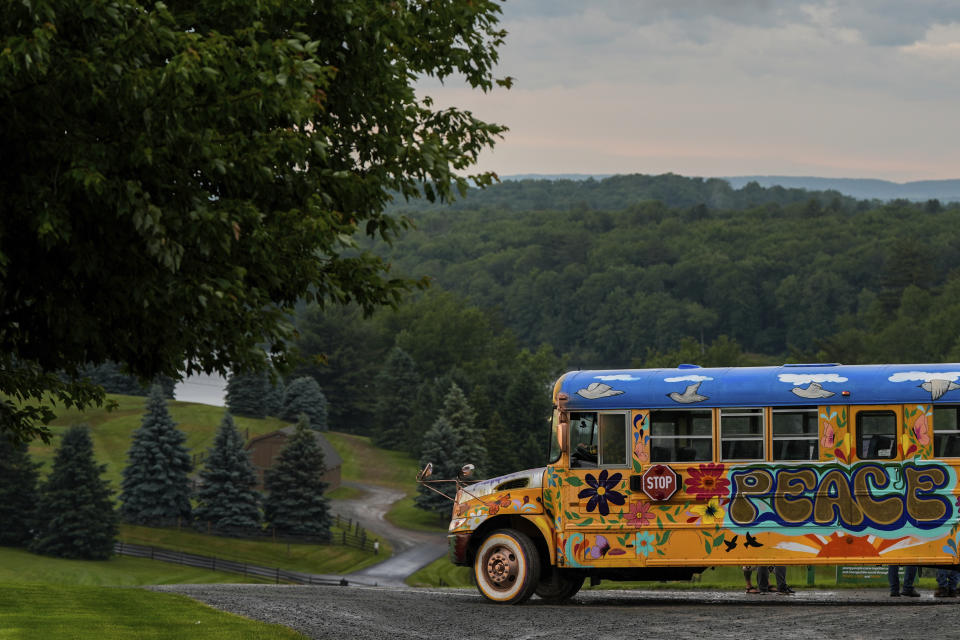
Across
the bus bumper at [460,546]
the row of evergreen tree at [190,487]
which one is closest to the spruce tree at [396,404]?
the row of evergreen tree at [190,487]

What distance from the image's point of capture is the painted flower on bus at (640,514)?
63.2 ft

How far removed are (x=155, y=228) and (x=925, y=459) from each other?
39.0 feet

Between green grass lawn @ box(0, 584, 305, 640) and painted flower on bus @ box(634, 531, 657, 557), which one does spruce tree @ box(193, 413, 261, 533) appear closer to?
green grass lawn @ box(0, 584, 305, 640)

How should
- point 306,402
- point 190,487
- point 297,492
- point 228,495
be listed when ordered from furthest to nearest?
point 306,402 < point 190,487 < point 297,492 < point 228,495

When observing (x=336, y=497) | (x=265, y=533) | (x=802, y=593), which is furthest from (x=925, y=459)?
(x=336, y=497)

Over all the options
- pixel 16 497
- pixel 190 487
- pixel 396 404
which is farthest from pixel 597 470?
pixel 396 404

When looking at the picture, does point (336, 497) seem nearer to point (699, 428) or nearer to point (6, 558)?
point (6, 558)

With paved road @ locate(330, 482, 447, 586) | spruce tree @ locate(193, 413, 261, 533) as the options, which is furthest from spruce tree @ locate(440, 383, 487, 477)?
spruce tree @ locate(193, 413, 261, 533)

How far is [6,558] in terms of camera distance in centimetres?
6988

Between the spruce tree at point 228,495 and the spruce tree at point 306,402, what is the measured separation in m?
41.6

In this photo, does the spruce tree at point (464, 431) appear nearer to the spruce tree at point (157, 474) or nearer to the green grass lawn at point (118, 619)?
the spruce tree at point (157, 474)

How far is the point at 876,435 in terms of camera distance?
1877 cm

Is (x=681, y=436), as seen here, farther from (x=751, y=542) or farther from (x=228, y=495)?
(x=228, y=495)

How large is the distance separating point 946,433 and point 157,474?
70206 millimetres
